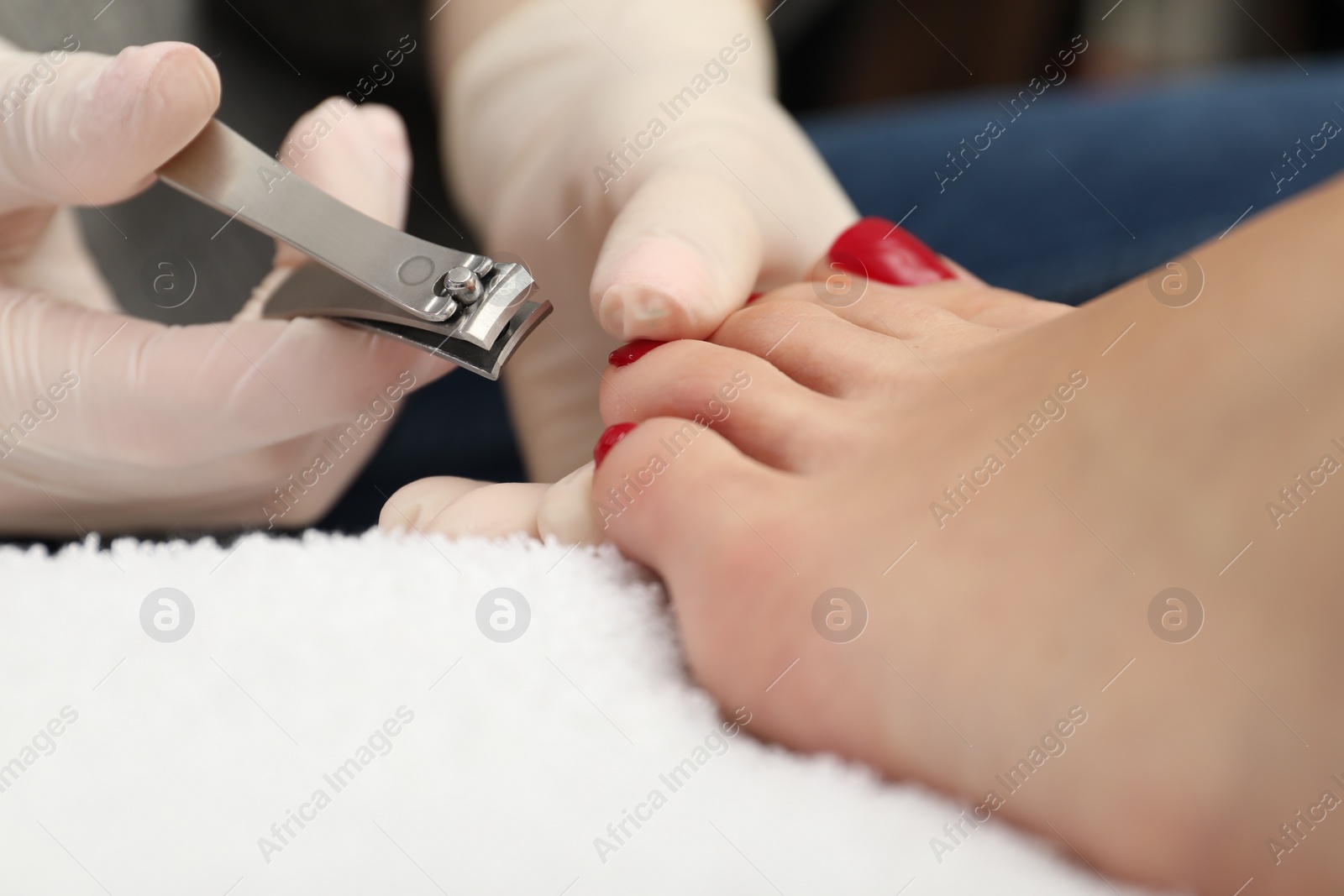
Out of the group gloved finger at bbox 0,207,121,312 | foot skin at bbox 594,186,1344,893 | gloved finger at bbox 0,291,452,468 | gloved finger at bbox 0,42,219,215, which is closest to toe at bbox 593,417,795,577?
foot skin at bbox 594,186,1344,893

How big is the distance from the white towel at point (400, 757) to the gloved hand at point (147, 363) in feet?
0.41

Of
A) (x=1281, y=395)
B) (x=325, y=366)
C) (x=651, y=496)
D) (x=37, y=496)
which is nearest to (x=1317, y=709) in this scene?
(x=1281, y=395)

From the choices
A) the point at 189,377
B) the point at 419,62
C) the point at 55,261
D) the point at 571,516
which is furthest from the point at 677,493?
the point at 419,62

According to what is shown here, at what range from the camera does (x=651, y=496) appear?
376 mm

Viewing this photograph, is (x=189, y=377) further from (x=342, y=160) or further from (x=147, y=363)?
(x=342, y=160)

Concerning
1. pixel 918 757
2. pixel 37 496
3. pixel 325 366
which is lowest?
pixel 37 496

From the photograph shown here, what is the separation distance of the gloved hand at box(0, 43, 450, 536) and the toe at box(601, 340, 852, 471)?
0.35ft

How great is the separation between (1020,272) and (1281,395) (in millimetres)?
431

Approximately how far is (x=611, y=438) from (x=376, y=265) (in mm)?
122

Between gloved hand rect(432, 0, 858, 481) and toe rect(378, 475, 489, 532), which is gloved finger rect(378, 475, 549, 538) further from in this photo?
gloved hand rect(432, 0, 858, 481)

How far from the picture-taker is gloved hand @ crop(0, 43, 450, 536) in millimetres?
418

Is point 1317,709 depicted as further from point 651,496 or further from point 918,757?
point 651,496

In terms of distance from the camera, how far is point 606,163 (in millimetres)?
597

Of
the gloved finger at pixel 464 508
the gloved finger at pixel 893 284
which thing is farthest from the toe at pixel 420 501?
the gloved finger at pixel 893 284
